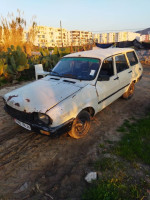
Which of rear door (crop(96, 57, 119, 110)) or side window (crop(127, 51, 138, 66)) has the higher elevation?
side window (crop(127, 51, 138, 66))

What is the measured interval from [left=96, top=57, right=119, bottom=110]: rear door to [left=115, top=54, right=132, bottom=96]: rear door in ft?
0.76

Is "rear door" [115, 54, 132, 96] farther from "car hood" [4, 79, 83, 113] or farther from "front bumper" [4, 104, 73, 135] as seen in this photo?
"front bumper" [4, 104, 73, 135]

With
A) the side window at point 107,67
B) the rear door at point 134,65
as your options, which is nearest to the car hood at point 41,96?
the side window at point 107,67

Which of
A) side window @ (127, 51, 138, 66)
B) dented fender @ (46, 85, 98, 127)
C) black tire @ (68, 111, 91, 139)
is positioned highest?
side window @ (127, 51, 138, 66)

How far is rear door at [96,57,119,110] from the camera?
3.33m

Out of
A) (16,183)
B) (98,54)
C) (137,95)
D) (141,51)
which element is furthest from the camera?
(141,51)

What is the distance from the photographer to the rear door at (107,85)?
10.9 ft

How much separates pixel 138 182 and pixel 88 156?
93 centimetres

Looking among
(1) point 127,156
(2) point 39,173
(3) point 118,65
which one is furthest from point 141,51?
(2) point 39,173

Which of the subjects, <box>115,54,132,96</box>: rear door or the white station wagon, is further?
<box>115,54,132,96</box>: rear door

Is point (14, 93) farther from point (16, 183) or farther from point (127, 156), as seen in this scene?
point (127, 156)

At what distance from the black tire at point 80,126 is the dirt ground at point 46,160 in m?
0.16

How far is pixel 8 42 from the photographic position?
975cm

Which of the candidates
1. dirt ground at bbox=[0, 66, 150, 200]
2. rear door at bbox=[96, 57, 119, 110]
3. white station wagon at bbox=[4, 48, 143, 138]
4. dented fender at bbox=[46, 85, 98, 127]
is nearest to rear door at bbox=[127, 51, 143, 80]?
white station wagon at bbox=[4, 48, 143, 138]
